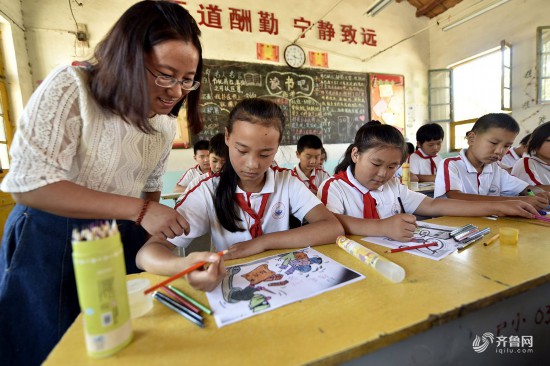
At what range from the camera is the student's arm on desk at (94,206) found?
61cm

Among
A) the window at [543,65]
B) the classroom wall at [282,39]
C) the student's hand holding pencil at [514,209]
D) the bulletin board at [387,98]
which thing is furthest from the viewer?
the bulletin board at [387,98]

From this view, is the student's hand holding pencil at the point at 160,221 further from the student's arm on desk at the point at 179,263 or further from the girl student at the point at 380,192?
the girl student at the point at 380,192

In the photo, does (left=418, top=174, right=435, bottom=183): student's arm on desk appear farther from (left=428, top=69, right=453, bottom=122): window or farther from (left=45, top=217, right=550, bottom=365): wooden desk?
(left=45, top=217, right=550, bottom=365): wooden desk

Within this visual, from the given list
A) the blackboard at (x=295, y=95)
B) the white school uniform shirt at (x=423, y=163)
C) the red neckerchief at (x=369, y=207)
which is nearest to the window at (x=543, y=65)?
the white school uniform shirt at (x=423, y=163)

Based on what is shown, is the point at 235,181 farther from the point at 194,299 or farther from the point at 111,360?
the point at 111,360

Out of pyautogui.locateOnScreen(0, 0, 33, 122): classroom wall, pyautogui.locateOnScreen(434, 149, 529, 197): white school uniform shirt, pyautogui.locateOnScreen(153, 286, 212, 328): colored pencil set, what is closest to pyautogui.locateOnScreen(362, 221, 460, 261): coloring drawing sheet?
pyautogui.locateOnScreen(153, 286, 212, 328): colored pencil set

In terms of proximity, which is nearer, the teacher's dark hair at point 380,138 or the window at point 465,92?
the teacher's dark hair at point 380,138

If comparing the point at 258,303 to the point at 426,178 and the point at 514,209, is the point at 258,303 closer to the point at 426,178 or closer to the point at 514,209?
the point at 514,209

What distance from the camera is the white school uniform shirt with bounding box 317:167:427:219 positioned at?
1.39m

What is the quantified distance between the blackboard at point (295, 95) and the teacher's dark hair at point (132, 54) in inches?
130

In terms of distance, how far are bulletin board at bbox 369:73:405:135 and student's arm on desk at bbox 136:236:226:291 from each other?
4970 mm

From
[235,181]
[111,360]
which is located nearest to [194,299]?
[111,360]

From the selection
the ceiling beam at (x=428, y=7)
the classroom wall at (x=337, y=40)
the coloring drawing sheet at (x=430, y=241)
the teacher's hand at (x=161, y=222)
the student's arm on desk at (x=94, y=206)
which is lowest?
the coloring drawing sheet at (x=430, y=241)

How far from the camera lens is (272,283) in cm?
65
